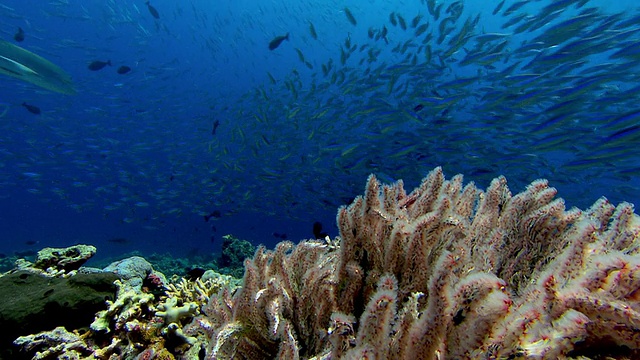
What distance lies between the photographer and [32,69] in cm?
2119

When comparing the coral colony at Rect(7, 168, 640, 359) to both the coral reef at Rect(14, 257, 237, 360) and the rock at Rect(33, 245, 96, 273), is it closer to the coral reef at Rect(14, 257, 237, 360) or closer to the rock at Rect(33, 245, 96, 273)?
the coral reef at Rect(14, 257, 237, 360)

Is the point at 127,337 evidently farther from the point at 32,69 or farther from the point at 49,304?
the point at 32,69

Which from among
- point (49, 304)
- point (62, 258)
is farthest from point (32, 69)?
point (49, 304)

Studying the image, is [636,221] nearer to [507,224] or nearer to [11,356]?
[507,224]

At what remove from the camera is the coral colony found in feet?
3.10

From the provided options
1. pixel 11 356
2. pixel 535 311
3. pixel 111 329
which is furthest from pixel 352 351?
pixel 11 356

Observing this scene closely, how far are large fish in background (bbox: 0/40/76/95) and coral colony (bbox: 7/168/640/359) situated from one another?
22.8 m

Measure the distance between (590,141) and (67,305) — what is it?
63.0 ft

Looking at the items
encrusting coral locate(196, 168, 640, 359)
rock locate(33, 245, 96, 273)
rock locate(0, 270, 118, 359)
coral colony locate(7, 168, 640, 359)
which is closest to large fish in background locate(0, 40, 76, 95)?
rock locate(33, 245, 96, 273)

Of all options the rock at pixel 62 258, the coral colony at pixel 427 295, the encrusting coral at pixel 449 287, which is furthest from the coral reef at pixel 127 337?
the rock at pixel 62 258

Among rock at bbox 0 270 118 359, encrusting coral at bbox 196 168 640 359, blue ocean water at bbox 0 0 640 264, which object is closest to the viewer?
encrusting coral at bbox 196 168 640 359

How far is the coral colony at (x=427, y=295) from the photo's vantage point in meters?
0.94

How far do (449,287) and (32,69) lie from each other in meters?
29.8

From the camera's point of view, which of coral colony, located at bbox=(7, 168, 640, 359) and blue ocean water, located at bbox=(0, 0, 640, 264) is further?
blue ocean water, located at bbox=(0, 0, 640, 264)
